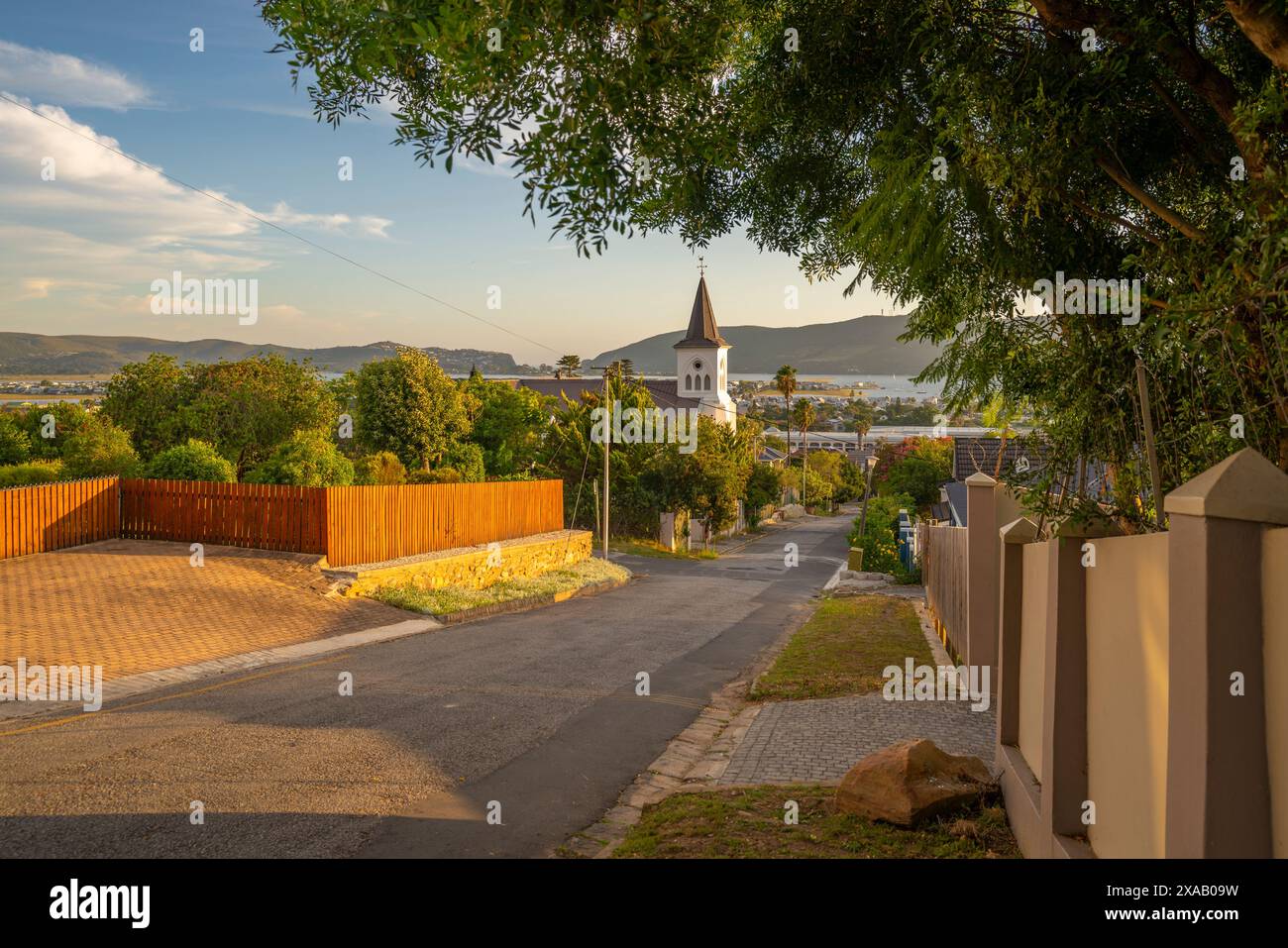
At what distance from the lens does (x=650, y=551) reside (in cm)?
4284

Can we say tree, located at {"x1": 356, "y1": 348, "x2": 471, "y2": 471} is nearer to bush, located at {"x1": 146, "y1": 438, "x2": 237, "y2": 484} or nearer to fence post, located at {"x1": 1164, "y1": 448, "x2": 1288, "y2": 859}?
bush, located at {"x1": 146, "y1": 438, "x2": 237, "y2": 484}

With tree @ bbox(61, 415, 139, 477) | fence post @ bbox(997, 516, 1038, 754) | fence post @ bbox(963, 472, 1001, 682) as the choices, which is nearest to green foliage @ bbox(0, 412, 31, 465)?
tree @ bbox(61, 415, 139, 477)

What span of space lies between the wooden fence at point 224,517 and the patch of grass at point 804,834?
14.7 m

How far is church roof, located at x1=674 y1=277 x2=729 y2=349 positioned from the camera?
3824 inches

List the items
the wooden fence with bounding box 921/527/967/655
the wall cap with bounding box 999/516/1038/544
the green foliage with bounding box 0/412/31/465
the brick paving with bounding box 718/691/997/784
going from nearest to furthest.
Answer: the wall cap with bounding box 999/516/1038/544, the brick paving with bounding box 718/691/997/784, the wooden fence with bounding box 921/527/967/655, the green foliage with bounding box 0/412/31/465

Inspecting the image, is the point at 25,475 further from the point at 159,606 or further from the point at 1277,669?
the point at 1277,669

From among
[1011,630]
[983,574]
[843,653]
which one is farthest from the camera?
[843,653]

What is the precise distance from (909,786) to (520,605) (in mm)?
15074

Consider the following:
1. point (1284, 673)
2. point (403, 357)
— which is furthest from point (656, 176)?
point (403, 357)

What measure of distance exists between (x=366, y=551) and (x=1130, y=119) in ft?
58.4

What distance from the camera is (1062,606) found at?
507cm
